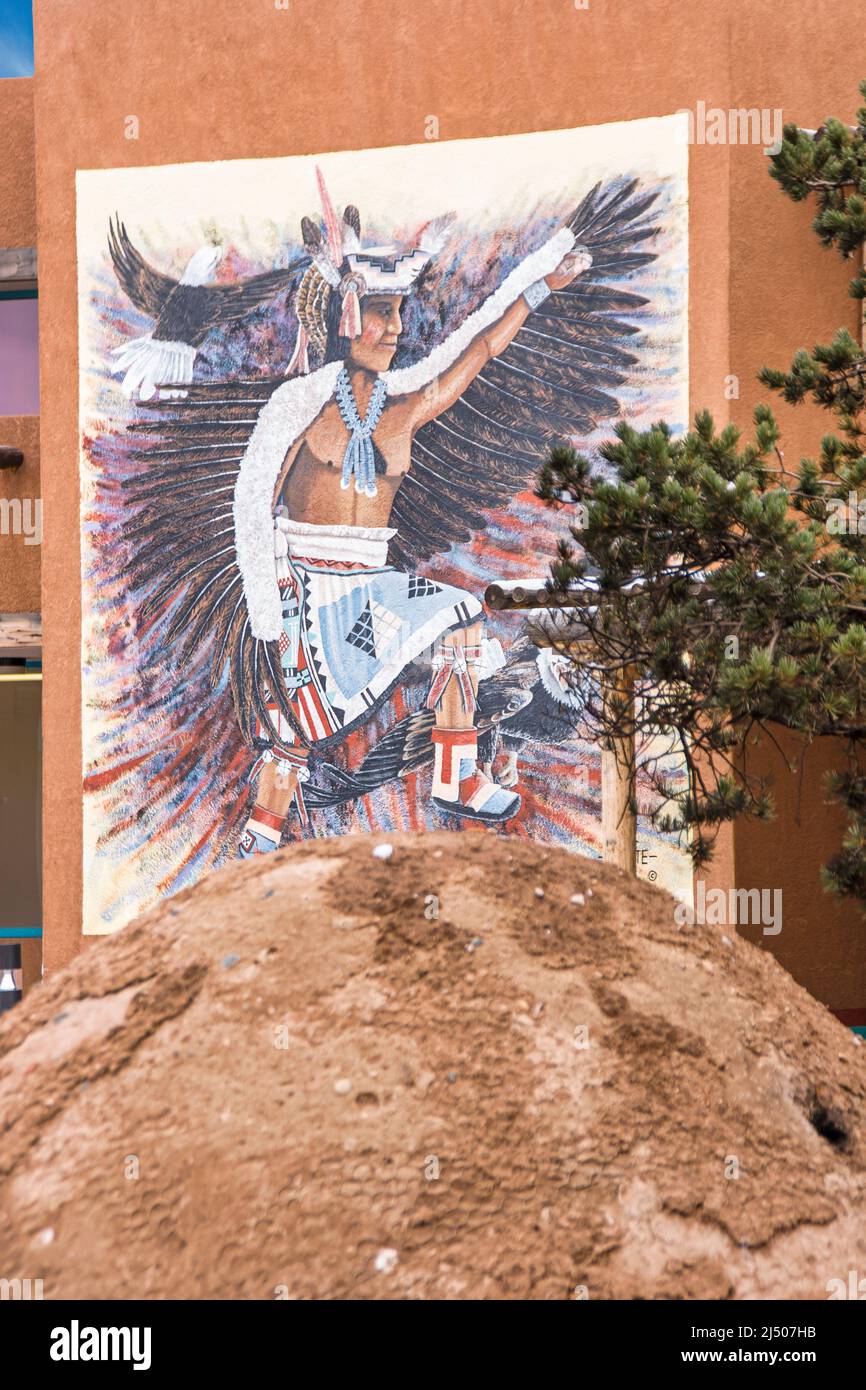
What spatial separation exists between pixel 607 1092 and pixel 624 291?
5.58 metres

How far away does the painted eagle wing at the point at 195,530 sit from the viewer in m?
7.93

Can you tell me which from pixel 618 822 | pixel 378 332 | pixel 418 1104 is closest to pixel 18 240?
pixel 378 332

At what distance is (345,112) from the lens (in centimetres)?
787

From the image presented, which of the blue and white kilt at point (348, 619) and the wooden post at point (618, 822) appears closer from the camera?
the wooden post at point (618, 822)

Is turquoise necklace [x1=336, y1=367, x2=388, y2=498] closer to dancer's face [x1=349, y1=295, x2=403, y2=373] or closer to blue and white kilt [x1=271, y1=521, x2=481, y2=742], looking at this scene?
dancer's face [x1=349, y1=295, x2=403, y2=373]

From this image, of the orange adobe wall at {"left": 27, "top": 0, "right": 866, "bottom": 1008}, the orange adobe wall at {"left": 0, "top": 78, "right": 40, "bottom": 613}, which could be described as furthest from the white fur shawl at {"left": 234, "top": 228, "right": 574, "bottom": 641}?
the orange adobe wall at {"left": 0, "top": 78, "right": 40, "bottom": 613}

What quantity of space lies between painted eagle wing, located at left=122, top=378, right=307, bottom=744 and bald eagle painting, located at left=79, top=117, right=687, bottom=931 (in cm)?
2

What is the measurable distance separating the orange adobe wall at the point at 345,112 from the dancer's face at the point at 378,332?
99 cm

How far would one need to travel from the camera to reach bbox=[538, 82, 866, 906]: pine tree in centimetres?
316

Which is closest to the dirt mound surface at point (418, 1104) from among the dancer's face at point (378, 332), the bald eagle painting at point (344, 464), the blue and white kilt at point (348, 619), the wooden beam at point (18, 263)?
the bald eagle painting at point (344, 464)

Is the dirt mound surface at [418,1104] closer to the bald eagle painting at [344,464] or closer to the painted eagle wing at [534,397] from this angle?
the bald eagle painting at [344,464]

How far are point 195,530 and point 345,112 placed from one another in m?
2.78

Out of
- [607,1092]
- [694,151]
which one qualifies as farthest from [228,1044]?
[694,151]
